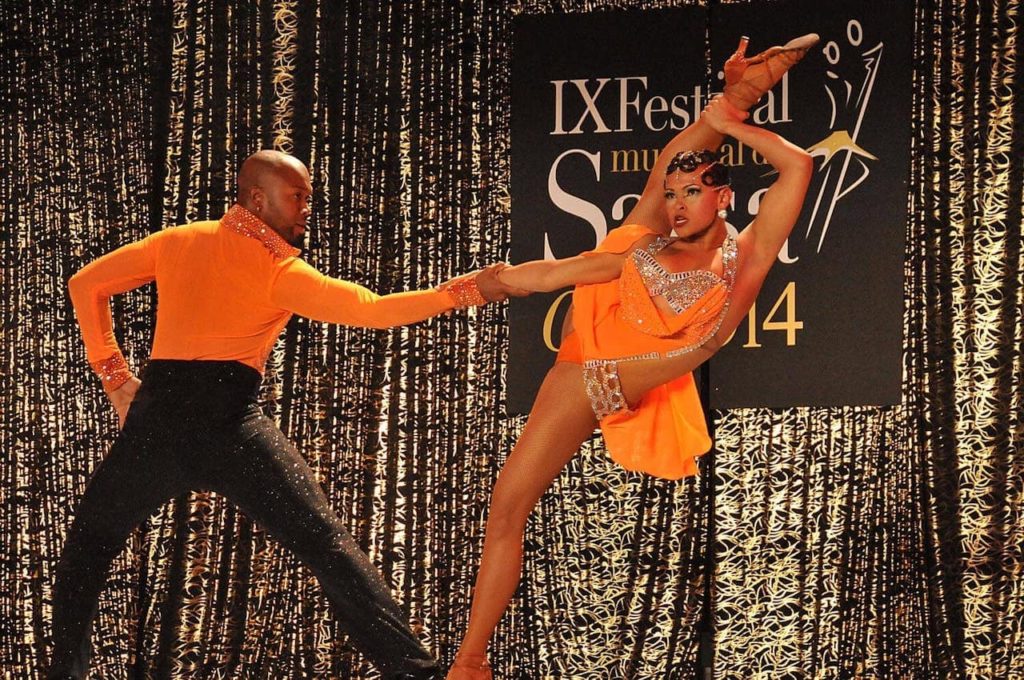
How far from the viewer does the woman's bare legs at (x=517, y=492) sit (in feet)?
12.2

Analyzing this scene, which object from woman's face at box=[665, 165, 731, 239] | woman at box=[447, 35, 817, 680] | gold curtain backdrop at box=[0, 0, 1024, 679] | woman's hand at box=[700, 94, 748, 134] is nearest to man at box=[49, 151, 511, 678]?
woman at box=[447, 35, 817, 680]

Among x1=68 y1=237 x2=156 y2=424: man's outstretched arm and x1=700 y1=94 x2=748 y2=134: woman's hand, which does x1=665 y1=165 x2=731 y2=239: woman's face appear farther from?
x1=68 y1=237 x2=156 y2=424: man's outstretched arm

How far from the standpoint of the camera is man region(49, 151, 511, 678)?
3590mm

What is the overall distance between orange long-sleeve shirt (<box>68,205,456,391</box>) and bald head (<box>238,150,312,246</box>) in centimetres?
6

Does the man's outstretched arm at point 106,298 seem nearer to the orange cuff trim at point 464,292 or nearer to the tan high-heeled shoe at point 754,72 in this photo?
the orange cuff trim at point 464,292

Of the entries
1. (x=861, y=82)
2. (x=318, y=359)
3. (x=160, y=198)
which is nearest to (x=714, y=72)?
(x=861, y=82)

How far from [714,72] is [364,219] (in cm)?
152

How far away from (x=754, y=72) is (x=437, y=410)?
1.96 metres

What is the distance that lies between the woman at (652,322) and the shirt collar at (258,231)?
0.74m

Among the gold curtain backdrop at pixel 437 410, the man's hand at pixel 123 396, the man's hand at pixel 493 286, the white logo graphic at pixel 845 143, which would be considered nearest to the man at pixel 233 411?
the man's hand at pixel 493 286

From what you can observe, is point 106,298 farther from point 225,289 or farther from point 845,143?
point 845,143

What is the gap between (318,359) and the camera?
204 inches

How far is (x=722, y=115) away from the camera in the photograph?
3.84 m

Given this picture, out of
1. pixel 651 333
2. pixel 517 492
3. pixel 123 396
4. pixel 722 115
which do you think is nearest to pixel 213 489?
pixel 123 396
